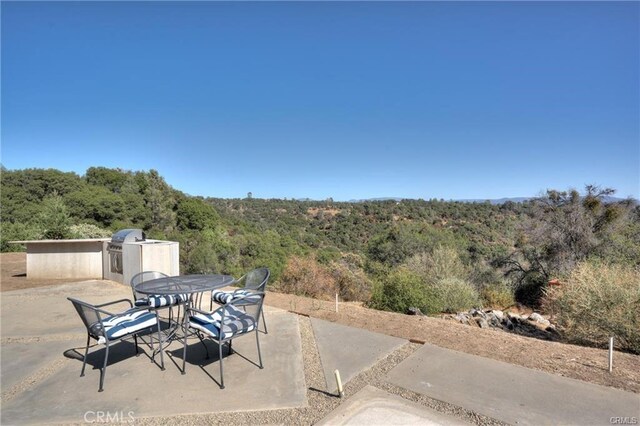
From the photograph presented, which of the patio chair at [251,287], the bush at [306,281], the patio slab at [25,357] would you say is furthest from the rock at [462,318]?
the patio slab at [25,357]

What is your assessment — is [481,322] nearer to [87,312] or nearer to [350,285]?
[350,285]

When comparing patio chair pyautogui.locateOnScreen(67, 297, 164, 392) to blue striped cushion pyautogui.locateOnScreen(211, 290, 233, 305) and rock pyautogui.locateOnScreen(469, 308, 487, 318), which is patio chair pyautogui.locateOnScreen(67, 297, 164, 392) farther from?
rock pyautogui.locateOnScreen(469, 308, 487, 318)

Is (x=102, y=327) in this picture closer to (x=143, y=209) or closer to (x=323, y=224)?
(x=143, y=209)

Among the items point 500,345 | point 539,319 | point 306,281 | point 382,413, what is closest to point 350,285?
point 306,281

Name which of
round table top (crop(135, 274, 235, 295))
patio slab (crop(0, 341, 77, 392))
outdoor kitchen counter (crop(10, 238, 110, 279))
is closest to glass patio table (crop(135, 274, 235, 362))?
round table top (crop(135, 274, 235, 295))

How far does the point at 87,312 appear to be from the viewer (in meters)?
3.22

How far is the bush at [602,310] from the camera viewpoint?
→ 15.1 ft

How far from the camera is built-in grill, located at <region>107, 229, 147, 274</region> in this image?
745 cm

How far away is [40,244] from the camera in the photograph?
8219 mm

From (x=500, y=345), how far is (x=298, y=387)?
257 centimetres

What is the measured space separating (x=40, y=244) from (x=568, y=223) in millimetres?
16800

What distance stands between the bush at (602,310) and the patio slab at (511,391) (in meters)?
2.13

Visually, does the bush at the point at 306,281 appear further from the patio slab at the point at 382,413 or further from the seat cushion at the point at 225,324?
the patio slab at the point at 382,413

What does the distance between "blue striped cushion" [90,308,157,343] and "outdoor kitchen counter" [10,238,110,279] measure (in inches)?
223
